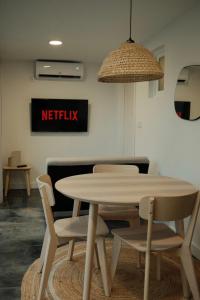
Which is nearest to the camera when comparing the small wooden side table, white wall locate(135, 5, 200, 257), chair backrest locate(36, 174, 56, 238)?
chair backrest locate(36, 174, 56, 238)

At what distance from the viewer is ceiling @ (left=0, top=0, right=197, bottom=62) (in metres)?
3.08

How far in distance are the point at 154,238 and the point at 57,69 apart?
418 centimetres

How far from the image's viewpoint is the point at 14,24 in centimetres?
368

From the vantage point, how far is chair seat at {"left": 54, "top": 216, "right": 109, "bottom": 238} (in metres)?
2.40

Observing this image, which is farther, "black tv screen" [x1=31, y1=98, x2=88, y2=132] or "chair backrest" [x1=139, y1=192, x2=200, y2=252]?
"black tv screen" [x1=31, y1=98, x2=88, y2=132]

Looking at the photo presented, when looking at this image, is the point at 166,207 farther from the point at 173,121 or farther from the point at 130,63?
the point at 173,121

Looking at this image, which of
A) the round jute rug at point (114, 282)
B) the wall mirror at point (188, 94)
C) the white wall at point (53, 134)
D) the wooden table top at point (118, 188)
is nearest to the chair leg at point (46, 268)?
the round jute rug at point (114, 282)

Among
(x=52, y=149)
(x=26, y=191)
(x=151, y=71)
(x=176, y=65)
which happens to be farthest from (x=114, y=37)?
(x=26, y=191)

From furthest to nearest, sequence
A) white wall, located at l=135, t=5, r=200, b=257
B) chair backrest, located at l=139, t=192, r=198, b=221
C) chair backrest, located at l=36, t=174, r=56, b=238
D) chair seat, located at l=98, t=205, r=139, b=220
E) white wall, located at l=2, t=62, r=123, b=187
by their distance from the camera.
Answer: white wall, located at l=2, t=62, r=123, b=187 → white wall, located at l=135, t=5, r=200, b=257 → chair seat, located at l=98, t=205, r=139, b=220 → chair backrest, located at l=36, t=174, r=56, b=238 → chair backrest, located at l=139, t=192, r=198, b=221

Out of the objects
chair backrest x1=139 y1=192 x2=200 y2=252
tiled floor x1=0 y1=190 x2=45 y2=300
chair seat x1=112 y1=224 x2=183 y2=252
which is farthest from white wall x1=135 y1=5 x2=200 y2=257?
tiled floor x1=0 y1=190 x2=45 y2=300

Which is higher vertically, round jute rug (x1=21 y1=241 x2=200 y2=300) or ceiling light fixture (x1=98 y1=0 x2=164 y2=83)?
ceiling light fixture (x1=98 y1=0 x2=164 y2=83)

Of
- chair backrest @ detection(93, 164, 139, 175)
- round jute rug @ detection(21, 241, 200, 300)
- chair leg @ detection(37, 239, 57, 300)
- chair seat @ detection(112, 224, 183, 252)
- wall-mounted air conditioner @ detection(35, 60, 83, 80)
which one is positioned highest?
wall-mounted air conditioner @ detection(35, 60, 83, 80)

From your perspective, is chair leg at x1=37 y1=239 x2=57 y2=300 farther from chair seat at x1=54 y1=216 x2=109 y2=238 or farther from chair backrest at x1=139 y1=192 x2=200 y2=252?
chair backrest at x1=139 y1=192 x2=200 y2=252

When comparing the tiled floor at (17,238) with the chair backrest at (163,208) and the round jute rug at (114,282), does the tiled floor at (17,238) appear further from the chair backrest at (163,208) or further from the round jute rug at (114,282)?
the chair backrest at (163,208)
